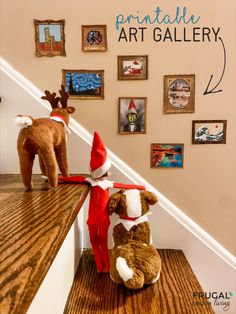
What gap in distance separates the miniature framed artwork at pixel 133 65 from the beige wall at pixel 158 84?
2 centimetres

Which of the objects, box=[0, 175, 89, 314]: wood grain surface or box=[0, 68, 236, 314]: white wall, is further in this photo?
box=[0, 68, 236, 314]: white wall

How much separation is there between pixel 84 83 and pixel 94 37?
195mm

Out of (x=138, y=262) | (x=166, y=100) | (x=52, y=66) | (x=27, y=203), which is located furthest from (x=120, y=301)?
(x=52, y=66)

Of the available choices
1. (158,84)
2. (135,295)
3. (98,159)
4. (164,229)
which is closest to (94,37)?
(158,84)

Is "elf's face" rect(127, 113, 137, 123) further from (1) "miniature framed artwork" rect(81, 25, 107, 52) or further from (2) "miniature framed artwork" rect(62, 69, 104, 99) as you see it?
(1) "miniature framed artwork" rect(81, 25, 107, 52)

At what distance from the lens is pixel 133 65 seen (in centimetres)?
108

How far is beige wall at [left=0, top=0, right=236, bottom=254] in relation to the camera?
108 cm

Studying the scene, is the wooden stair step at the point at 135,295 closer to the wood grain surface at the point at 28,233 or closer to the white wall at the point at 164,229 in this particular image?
the white wall at the point at 164,229

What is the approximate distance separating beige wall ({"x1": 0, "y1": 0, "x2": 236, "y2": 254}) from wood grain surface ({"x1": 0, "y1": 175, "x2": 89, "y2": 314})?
416 millimetres

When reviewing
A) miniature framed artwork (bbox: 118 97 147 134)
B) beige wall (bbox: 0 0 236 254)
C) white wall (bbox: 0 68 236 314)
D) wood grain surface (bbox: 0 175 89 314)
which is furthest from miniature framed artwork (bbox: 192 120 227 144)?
wood grain surface (bbox: 0 175 89 314)

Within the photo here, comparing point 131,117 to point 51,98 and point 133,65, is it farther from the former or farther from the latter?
point 51,98

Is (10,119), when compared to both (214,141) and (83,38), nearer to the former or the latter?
(83,38)

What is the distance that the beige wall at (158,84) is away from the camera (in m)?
1.08

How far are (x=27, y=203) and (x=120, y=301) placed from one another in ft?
1.32
